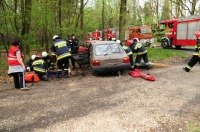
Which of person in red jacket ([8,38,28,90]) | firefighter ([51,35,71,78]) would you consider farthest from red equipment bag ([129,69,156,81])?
person in red jacket ([8,38,28,90])

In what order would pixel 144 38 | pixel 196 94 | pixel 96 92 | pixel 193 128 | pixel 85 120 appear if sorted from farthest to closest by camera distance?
pixel 144 38, pixel 96 92, pixel 196 94, pixel 85 120, pixel 193 128

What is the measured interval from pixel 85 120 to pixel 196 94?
3.48 metres

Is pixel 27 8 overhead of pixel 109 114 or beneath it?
overhead

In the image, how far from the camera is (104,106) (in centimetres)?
553

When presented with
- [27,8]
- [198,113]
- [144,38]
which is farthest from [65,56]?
[144,38]

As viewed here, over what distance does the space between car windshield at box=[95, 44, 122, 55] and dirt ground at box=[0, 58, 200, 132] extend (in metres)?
1.53

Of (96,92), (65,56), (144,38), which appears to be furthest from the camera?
(144,38)

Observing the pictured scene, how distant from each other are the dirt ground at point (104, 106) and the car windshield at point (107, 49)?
1529 mm

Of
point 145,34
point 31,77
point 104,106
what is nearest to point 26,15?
point 31,77

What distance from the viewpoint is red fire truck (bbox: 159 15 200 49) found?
56.6 feet

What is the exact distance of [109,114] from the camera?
4.98m

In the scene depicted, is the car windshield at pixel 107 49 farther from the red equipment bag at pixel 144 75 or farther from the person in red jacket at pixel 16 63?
the person in red jacket at pixel 16 63

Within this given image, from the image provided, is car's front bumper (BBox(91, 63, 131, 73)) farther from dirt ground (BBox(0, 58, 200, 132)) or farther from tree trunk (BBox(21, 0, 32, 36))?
tree trunk (BBox(21, 0, 32, 36))

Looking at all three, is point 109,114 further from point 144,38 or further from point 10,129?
point 144,38
